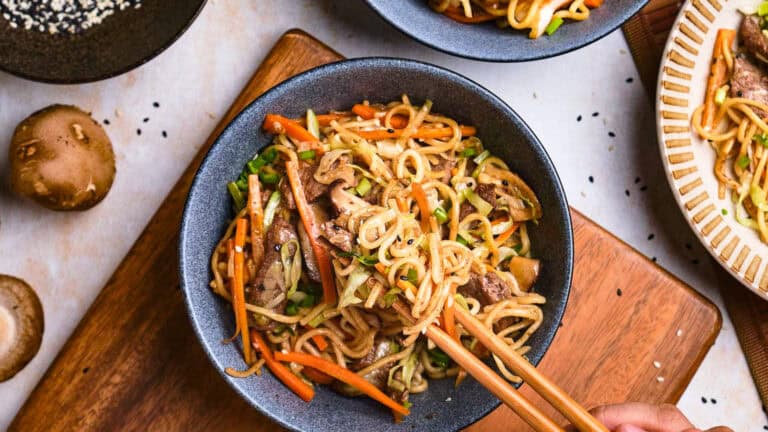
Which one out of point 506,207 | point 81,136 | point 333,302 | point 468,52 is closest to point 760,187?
point 506,207

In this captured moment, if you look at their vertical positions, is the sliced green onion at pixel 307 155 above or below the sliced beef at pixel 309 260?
above

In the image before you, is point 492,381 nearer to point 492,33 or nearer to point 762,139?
point 492,33

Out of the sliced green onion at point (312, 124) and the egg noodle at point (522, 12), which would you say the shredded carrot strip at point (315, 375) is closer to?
the sliced green onion at point (312, 124)

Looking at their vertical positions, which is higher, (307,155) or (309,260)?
(307,155)

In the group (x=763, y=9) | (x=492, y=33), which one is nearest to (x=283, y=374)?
(x=492, y=33)

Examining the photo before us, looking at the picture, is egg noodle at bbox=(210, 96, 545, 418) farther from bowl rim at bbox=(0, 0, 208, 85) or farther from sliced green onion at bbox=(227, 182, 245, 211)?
bowl rim at bbox=(0, 0, 208, 85)

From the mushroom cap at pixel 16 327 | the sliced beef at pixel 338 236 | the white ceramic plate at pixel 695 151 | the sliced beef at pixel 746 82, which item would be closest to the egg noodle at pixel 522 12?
the white ceramic plate at pixel 695 151
